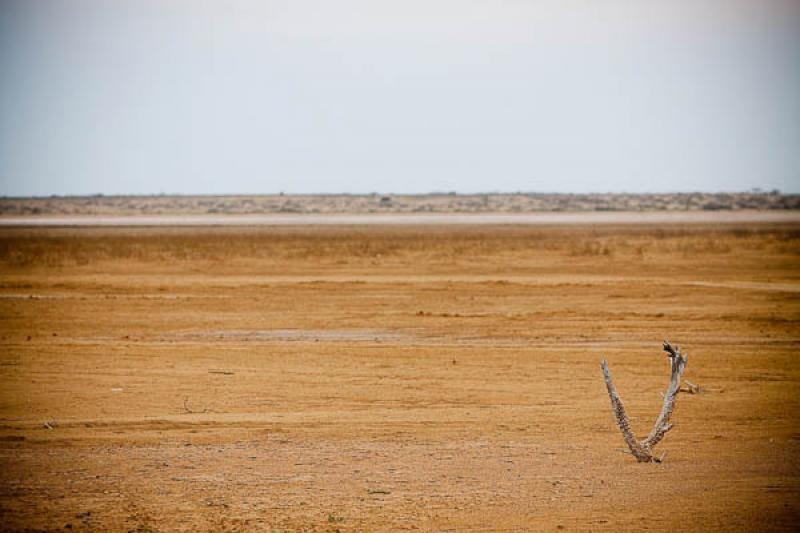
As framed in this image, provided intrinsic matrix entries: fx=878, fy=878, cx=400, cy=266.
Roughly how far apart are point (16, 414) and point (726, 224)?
61.9 meters

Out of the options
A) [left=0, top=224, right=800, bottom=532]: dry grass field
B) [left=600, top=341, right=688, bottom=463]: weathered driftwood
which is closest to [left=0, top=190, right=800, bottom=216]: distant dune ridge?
[left=0, top=224, right=800, bottom=532]: dry grass field

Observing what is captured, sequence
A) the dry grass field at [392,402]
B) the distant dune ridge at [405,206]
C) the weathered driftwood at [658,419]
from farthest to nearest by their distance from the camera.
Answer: the distant dune ridge at [405,206] → the weathered driftwood at [658,419] → the dry grass field at [392,402]

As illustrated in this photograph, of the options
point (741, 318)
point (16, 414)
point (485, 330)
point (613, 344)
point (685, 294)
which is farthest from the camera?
point (685, 294)

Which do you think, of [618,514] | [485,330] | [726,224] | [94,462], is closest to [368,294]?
[485,330]

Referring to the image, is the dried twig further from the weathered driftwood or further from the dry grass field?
the dry grass field

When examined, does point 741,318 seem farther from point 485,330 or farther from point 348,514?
point 348,514

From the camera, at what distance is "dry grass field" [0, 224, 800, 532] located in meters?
8.56

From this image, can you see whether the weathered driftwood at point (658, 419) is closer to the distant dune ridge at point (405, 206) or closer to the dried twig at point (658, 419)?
the dried twig at point (658, 419)

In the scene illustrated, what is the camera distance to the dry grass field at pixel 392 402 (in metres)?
8.56

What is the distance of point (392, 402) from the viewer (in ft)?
42.4

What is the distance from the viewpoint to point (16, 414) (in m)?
12.2

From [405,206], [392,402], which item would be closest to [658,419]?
[392,402]

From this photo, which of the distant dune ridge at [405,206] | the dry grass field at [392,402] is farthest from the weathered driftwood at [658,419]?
the distant dune ridge at [405,206]

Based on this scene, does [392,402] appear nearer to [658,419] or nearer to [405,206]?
[658,419]
